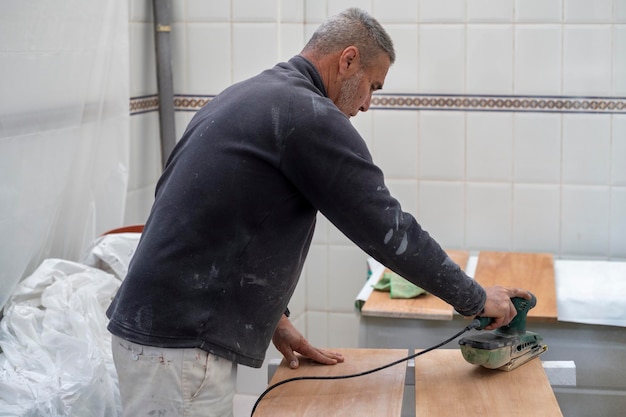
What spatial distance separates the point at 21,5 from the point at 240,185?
111 cm

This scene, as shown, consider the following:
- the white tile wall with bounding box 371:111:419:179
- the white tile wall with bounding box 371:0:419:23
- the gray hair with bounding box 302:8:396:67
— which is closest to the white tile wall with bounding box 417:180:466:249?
the white tile wall with bounding box 371:111:419:179

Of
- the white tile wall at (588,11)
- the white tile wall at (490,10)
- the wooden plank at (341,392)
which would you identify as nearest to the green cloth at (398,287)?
the wooden plank at (341,392)

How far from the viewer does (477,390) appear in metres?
2.16

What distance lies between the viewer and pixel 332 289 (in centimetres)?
394

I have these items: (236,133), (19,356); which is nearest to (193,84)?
(19,356)

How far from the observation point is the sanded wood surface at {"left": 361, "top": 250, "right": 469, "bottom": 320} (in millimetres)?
2930

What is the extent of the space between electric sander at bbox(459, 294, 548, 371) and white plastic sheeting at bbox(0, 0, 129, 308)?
1.37m

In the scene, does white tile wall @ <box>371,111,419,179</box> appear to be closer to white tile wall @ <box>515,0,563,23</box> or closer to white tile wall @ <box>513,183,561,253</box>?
white tile wall @ <box>513,183,561,253</box>

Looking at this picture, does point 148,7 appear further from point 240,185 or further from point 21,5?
point 240,185

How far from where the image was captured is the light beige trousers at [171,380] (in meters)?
1.99

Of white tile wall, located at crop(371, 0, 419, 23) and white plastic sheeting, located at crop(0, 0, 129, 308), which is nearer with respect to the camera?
white plastic sheeting, located at crop(0, 0, 129, 308)

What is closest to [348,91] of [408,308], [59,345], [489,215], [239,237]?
[239,237]

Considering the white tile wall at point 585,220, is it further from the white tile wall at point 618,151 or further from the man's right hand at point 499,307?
the man's right hand at point 499,307

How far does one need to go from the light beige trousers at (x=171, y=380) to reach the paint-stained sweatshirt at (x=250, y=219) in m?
0.03
